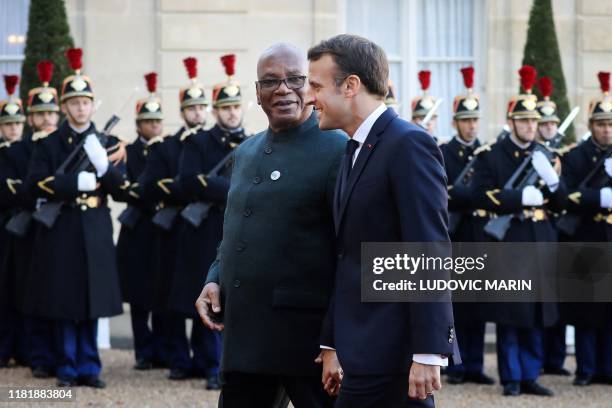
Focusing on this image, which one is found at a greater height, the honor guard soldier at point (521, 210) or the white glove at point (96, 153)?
the white glove at point (96, 153)

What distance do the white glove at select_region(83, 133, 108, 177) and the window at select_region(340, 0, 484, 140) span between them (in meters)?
6.04

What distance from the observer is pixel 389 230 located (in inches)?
147

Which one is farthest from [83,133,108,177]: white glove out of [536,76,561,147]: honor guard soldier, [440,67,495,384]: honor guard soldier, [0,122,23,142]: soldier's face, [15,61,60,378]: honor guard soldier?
[536,76,561,147]: honor guard soldier

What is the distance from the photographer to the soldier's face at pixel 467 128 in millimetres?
9836

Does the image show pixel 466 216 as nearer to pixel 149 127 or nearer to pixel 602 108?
pixel 602 108

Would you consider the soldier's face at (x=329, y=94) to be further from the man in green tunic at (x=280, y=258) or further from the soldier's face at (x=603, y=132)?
the soldier's face at (x=603, y=132)

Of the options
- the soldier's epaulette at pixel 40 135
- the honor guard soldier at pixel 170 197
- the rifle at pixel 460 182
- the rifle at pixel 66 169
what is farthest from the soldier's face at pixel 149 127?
the rifle at pixel 460 182

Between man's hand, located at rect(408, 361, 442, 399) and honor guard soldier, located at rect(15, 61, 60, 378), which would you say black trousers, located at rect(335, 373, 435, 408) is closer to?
man's hand, located at rect(408, 361, 442, 399)

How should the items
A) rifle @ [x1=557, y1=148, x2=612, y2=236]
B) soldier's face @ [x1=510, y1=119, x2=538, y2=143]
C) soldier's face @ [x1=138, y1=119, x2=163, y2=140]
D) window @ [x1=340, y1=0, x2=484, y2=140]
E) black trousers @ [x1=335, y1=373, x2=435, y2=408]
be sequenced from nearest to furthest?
black trousers @ [x1=335, y1=373, x2=435, y2=408] < soldier's face @ [x1=510, y1=119, x2=538, y2=143] < rifle @ [x1=557, y1=148, x2=612, y2=236] < soldier's face @ [x1=138, y1=119, x2=163, y2=140] < window @ [x1=340, y1=0, x2=484, y2=140]

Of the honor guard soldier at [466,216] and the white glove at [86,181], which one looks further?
the honor guard soldier at [466,216]

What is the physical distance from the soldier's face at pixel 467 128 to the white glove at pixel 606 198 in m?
1.11

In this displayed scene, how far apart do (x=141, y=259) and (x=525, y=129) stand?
10.1 feet

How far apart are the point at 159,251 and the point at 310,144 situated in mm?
5346

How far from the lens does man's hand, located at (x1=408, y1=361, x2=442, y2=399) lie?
355cm
